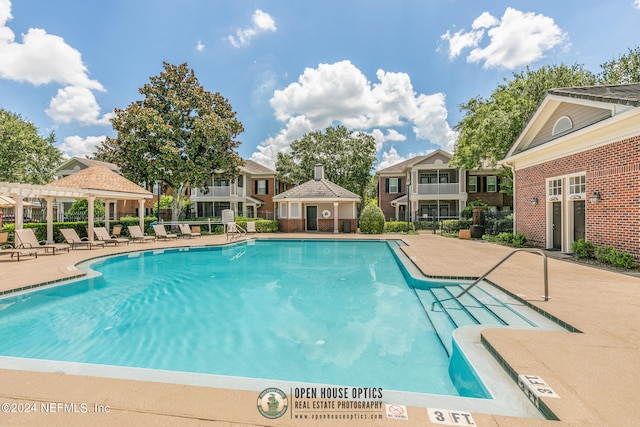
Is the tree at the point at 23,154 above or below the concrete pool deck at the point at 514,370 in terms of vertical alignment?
above

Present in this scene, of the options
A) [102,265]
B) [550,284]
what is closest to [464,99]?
[550,284]

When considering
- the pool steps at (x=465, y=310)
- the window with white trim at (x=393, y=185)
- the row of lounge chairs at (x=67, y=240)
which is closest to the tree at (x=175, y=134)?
the row of lounge chairs at (x=67, y=240)

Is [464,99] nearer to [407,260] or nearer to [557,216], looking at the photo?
[557,216]

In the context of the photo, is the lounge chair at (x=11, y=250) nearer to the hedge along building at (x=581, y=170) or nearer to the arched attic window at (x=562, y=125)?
the hedge along building at (x=581, y=170)

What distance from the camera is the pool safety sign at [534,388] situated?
247 cm

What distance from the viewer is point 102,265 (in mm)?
11148

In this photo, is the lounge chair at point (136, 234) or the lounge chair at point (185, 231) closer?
the lounge chair at point (136, 234)

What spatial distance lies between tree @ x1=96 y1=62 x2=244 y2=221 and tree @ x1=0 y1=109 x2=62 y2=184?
371 inches

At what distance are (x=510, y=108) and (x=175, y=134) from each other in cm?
2076

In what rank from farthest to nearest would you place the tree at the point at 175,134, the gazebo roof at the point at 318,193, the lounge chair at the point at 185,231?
the gazebo roof at the point at 318,193, the tree at the point at 175,134, the lounge chair at the point at 185,231

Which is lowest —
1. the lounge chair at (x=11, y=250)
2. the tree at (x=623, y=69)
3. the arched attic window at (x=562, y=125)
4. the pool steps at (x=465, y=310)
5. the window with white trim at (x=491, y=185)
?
the pool steps at (x=465, y=310)

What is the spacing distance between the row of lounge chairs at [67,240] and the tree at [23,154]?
1471 centimetres

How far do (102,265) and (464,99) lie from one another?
2365 cm

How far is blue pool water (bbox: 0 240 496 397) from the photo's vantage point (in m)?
4.08
